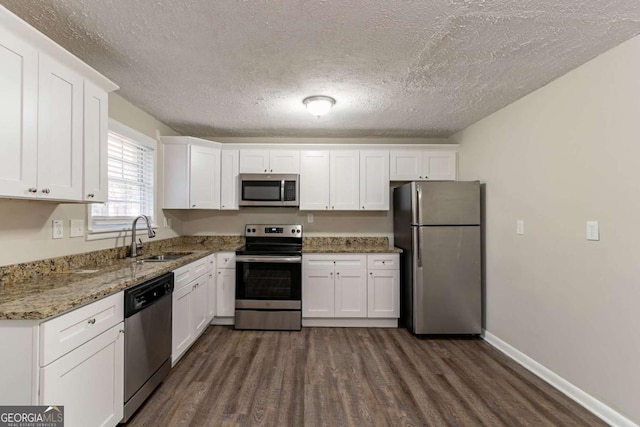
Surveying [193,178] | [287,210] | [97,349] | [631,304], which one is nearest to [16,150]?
[97,349]

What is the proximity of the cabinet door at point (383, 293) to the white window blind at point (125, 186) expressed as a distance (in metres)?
2.60

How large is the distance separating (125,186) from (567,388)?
4.03 metres

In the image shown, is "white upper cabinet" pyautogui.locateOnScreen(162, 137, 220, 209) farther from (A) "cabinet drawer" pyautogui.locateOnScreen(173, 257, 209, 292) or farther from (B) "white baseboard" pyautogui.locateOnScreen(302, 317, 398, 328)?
(B) "white baseboard" pyautogui.locateOnScreen(302, 317, 398, 328)

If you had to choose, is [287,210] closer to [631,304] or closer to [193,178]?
[193,178]

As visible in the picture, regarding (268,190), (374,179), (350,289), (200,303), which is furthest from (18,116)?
(374,179)

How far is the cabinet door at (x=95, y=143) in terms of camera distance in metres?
1.84

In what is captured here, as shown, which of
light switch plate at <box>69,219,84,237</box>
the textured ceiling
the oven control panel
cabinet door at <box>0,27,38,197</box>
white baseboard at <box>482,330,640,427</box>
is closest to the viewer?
cabinet door at <box>0,27,38,197</box>

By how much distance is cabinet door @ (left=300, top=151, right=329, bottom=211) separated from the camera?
3.68 metres

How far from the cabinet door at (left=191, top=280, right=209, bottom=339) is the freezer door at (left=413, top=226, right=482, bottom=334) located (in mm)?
2258

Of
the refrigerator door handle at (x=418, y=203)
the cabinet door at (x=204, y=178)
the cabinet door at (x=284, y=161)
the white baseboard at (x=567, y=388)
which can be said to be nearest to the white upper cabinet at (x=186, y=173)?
the cabinet door at (x=204, y=178)

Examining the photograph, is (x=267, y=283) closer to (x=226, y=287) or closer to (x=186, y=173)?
(x=226, y=287)

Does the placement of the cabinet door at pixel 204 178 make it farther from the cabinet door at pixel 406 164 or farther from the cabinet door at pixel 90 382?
the cabinet door at pixel 406 164

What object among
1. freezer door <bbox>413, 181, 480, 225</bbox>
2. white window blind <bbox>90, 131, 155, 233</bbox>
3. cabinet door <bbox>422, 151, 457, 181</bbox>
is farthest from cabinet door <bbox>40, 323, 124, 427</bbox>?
cabinet door <bbox>422, 151, 457, 181</bbox>

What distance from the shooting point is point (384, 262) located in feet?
11.2
